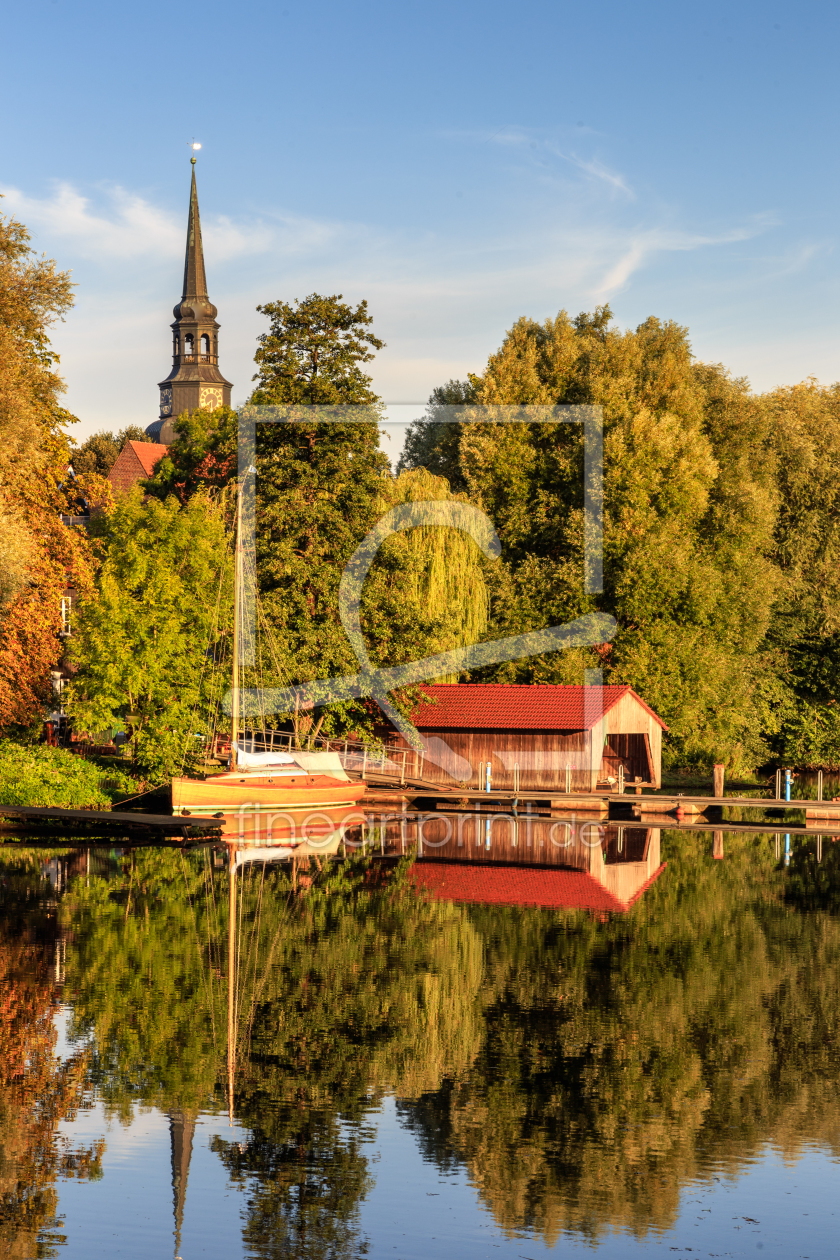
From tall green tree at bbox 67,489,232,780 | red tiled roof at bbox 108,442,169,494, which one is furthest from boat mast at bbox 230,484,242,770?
red tiled roof at bbox 108,442,169,494

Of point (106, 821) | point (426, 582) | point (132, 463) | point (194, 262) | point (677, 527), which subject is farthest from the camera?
point (194, 262)

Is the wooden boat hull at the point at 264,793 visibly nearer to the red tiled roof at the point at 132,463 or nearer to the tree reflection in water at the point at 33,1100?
the tree reflection in water at the point at 33,1100

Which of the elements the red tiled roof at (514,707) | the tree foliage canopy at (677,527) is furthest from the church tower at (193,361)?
the red tiled roof at (514,707)

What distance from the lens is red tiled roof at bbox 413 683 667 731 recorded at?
1704 inches

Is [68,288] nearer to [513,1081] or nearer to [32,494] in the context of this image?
[32,494]

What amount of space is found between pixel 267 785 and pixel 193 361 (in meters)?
76.7

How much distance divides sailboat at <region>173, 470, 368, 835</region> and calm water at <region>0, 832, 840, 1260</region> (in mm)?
11965

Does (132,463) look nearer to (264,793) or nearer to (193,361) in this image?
(193,361)

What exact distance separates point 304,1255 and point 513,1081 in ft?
14.5

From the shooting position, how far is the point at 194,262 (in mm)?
101125

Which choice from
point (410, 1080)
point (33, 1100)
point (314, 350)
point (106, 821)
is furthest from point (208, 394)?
point (33, 1100)

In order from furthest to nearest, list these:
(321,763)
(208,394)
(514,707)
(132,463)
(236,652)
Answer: (208,394) → (132,463) → (514,707) → (321,763) → (236,652)

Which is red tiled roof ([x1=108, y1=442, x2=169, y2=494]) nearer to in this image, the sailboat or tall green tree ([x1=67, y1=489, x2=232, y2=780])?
tall green tree ([x1=67, y1=489, x2=232, y2=780])

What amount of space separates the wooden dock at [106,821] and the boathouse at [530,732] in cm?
1313
